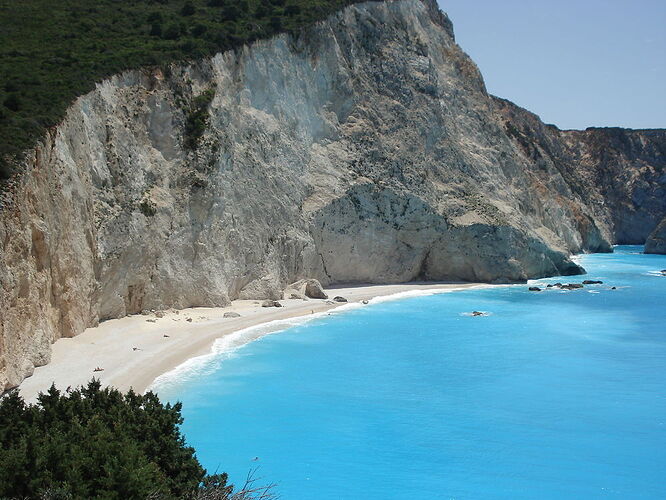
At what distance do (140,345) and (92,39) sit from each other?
59.5ft

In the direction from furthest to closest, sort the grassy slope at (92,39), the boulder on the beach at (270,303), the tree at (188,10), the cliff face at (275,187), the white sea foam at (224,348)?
the tree at (188,10)
the boulder on the beach at (270,303)
the grassy slope at (92,39)
the cliff face at (275,187)
the white sea foam at (224,348)

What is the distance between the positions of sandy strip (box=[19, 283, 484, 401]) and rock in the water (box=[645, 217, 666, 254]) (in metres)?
68.7

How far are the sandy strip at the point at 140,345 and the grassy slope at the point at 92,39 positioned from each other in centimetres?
592

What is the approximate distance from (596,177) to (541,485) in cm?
10469

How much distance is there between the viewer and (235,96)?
125 ft

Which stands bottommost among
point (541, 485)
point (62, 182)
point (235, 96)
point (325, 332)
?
point (541, 485)

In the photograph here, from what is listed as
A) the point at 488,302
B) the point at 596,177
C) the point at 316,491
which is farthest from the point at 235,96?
the point at 596,177

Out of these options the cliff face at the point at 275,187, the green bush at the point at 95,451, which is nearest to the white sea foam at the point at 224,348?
the cliff face at the point at 275,187

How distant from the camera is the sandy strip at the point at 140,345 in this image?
1934 cm

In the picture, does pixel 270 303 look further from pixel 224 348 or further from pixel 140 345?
pixel 140 345

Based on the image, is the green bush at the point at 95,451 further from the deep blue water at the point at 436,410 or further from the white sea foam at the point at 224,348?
the white sea foam at the point at 224,348

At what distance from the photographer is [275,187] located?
3869cm

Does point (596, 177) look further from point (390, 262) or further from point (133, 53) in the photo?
point (133, 53)

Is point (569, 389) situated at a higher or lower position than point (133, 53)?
lower
